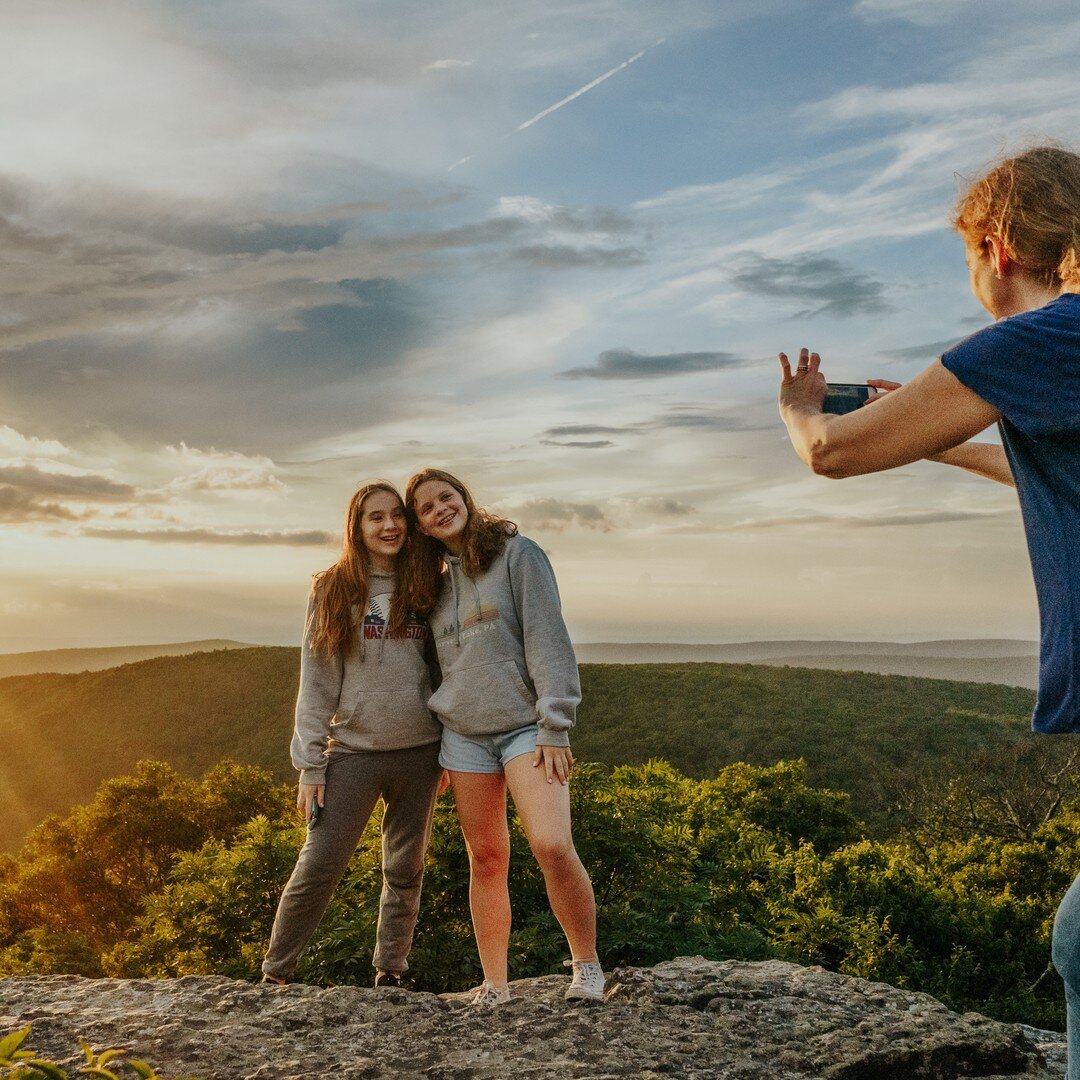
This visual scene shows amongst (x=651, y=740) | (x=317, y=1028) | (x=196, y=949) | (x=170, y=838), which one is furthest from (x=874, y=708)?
(x=317, y=1028)

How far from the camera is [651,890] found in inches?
284

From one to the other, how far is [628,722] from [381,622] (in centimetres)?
4310

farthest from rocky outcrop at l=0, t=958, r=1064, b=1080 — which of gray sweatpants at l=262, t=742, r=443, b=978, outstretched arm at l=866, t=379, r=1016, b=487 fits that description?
outstretched arm at l=866, t=379, r=1016, b=487

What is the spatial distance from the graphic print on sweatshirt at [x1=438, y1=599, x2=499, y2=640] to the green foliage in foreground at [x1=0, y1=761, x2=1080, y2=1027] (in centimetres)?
245

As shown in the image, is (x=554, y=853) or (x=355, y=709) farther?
(x=355, y=709)

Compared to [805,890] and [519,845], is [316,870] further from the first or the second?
[805,890]

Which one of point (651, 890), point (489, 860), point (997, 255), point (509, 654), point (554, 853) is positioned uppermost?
point (997, 255)

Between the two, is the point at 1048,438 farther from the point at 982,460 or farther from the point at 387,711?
the point at 387,711

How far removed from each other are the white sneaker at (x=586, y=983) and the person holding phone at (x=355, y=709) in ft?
3.68

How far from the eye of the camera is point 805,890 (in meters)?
14.8

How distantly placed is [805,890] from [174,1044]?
12.3 meters

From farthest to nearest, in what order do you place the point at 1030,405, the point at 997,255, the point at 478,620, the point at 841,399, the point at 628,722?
the point at 628,722
the point at 478,620
the point at 841,399
the point at 997,255
the point at 1030,405

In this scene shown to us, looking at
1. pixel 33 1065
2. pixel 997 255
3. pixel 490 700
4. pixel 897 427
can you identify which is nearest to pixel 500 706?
pixel 490 700

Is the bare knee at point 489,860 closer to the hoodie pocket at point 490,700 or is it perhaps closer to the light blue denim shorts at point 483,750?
the light blue denim shorts at point 483,750
